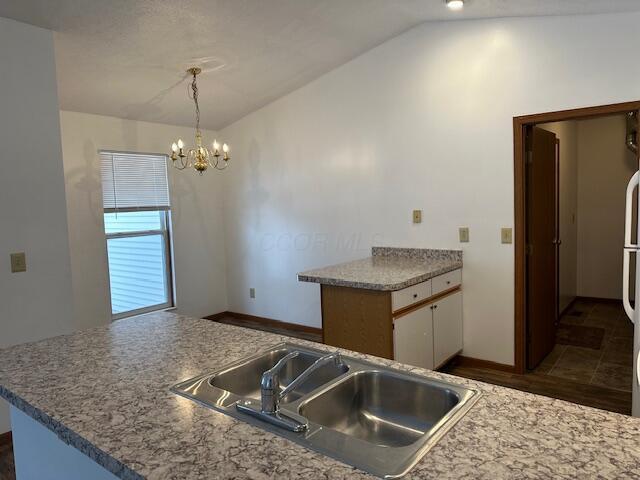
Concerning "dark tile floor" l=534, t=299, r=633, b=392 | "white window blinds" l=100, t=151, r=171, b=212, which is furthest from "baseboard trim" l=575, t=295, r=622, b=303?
"white window blinds" l=100, t=151, r=171, b=212

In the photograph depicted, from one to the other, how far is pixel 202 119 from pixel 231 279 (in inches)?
73.5

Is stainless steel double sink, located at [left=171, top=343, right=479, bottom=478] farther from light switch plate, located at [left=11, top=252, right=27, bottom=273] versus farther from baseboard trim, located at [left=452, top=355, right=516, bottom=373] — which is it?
baseboard trim, located at [left=452, top=355, right=516, bottom=373]

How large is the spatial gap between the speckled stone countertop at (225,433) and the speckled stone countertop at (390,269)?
57.9 inches

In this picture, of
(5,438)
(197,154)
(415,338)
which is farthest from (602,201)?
(5,438)

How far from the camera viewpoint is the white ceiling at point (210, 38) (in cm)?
278

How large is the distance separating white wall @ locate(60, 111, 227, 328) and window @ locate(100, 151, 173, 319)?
0.34 ft

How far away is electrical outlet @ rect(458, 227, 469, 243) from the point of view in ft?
12.0

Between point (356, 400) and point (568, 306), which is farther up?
point (356, 400)

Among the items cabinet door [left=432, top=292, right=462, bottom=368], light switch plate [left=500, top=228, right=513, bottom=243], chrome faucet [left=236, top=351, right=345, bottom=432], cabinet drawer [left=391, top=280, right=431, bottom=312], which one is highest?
light switch plate [left=500, top=228, right=513, bottom=243]

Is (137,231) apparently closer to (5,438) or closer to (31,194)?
(31,194)

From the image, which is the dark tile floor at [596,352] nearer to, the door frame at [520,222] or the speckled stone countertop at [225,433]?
the door frame at [520,222]

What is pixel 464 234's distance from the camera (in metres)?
3.67

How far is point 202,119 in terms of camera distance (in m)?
4.95

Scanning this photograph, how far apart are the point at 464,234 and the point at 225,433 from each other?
298 cm
